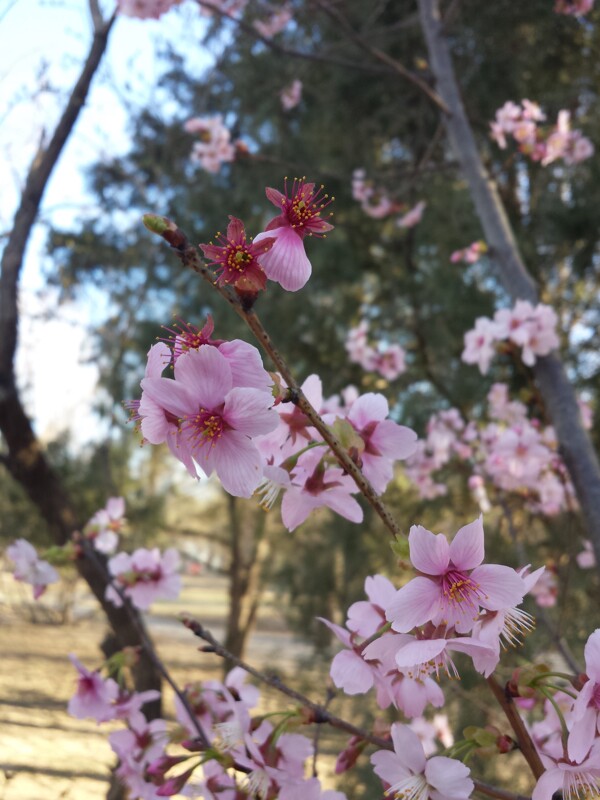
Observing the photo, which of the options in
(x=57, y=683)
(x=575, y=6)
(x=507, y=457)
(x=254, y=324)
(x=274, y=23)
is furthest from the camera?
(x=57, y=683)

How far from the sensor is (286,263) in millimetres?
535

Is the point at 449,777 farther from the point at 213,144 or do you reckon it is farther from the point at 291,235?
the point at 213,144

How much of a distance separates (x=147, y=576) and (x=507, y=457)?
1.17 m

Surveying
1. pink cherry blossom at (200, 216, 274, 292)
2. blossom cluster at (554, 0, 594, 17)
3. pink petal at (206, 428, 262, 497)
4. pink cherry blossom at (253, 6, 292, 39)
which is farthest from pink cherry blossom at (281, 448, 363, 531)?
pink cherry blossom at (253, 6, 292, 39)

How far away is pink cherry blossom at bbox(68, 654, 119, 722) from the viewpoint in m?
1.14

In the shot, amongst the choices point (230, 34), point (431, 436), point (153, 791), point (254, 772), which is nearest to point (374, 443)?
point (254, 772)

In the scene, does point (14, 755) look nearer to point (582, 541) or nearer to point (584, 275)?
point (582, 541)

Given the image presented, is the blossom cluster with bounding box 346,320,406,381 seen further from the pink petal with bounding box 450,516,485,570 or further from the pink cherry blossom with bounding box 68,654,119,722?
the pink petal with bounding box 450,516,485,570

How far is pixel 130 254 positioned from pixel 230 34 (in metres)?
1.69

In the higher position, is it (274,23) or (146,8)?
(274,23)

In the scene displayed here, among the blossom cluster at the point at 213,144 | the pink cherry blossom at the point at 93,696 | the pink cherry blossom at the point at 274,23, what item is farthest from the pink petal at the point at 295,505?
the pink cherry blossom at the point at 274,23

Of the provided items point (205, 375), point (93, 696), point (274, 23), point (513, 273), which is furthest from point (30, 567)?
point (274, 23)

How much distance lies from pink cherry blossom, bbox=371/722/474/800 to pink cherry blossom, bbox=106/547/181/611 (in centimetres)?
79

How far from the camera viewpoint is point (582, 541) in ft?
8.05
